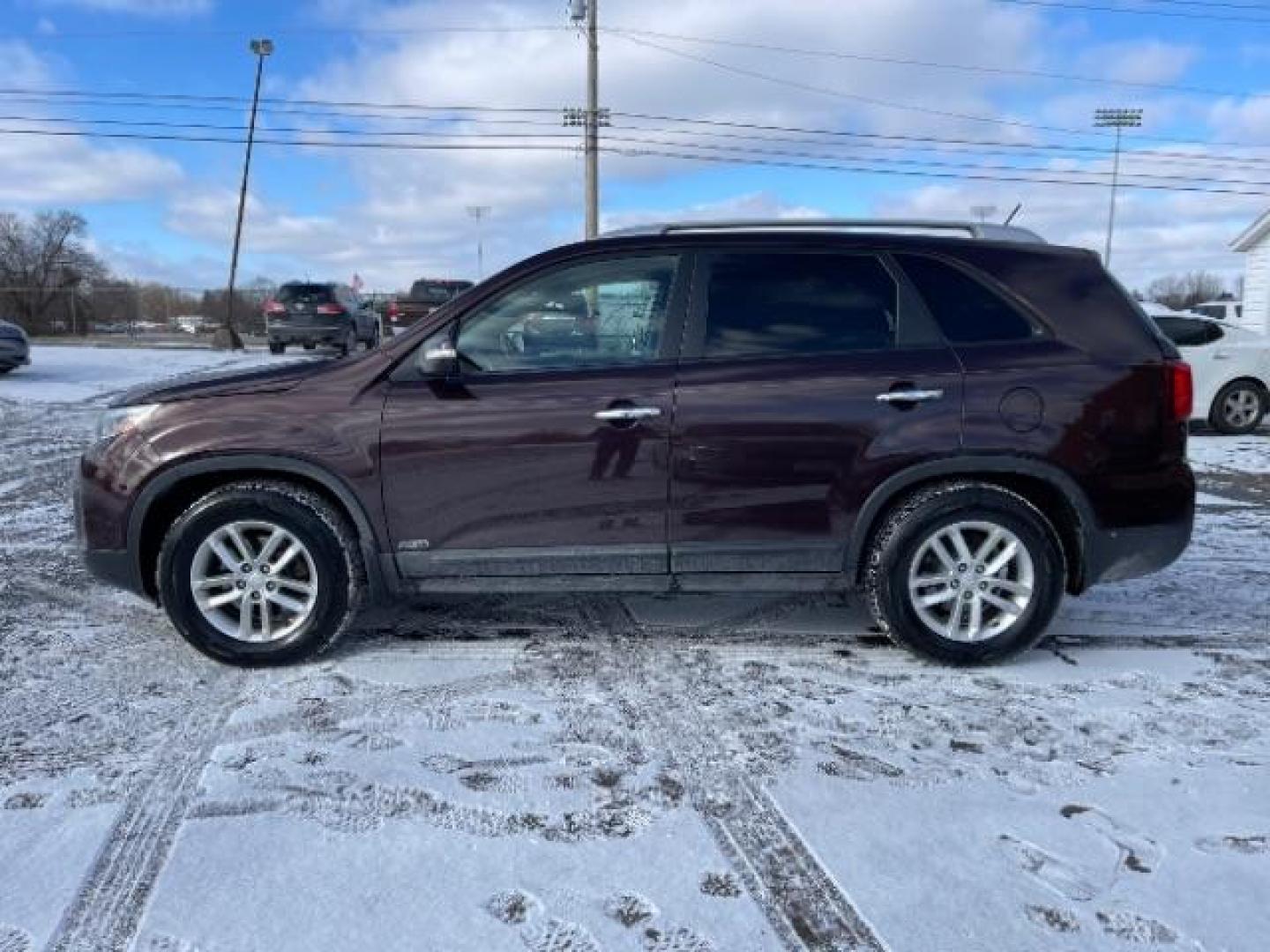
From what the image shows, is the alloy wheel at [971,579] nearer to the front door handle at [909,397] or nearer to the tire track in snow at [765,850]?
the front door handle at [909,397]

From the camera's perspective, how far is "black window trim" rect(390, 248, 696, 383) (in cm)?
397

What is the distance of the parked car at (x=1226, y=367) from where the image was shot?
11.6 metres

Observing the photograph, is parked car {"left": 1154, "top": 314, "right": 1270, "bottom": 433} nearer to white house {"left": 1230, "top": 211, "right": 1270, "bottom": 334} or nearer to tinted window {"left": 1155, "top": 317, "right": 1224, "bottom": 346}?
tinted window {"left": 1155, "top": 317, "right": 1224, "bottom": 346}

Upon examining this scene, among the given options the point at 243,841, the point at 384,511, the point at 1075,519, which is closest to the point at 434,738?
the point at 243,841

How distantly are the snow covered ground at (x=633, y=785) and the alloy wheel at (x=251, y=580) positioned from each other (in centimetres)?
22

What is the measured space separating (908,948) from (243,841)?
1818mm

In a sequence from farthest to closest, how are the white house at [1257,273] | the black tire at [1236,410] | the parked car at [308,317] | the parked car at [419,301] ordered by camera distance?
1. the white house at [1257,273]
2. the parked car at [308,317]
3. the parked car at [419,301]
4. the black tire at [1236,410]

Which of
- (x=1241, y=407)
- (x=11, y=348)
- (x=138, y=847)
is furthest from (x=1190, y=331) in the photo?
(x=11, y=348)

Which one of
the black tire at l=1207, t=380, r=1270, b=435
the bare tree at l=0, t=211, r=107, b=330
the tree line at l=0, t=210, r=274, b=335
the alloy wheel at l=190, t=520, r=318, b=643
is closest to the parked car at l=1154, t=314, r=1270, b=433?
the black tire at l=1207, t=380, r=1270, b=435

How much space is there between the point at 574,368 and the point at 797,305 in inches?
38.3

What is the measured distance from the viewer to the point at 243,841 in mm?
2750

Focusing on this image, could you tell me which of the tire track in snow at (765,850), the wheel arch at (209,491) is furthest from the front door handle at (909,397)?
the wheel arch at (209,491)

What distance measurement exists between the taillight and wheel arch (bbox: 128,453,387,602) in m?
3.33

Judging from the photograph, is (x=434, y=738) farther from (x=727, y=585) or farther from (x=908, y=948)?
(x=908, y=948)
